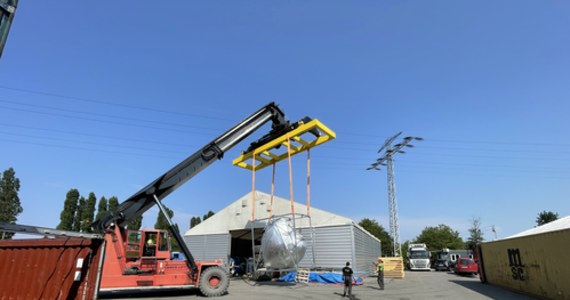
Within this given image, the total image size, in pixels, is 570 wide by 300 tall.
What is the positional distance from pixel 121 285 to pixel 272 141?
27.8ft

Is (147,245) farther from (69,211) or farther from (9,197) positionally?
(9,197)

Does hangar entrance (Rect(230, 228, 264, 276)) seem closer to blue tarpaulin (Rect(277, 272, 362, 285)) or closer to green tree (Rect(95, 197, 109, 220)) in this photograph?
blue tarpaulin (Rect(277, 272, 362, 285))

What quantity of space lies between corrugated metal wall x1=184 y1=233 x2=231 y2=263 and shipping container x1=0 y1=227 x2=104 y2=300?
17.5m

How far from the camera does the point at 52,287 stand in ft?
26.7

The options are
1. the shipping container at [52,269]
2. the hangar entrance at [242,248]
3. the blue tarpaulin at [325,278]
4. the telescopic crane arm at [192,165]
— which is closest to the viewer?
the shipping container at [52,269]

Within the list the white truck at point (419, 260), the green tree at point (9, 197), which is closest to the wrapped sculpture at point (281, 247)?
the white truck at point (419, 260)

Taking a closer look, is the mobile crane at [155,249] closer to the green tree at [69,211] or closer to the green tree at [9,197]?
the green tree at [69,211]

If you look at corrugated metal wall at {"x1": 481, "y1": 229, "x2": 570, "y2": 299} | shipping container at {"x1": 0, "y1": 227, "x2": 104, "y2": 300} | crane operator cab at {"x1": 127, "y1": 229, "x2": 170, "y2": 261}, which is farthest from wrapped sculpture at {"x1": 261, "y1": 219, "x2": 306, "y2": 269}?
corrugated metal wall at {"x1": 481, "y1": 229, "x2": 570, "y2": 299}

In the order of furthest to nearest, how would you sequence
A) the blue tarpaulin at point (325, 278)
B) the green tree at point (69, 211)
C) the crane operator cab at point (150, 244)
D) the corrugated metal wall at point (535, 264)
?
the green tree at point (69, 211), the blue tarpaulin at point (325, 278), the crane operator cab at point (150, 244), the corrugated metal wall at point (535, 264)

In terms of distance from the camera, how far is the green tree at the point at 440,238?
74562 millimetres

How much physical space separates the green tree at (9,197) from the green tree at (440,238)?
82414 millimetres

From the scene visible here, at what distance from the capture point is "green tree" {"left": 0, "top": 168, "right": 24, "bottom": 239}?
48.1 metres

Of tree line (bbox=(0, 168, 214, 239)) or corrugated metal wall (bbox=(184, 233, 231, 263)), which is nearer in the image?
corrugated metal wall (bbox=(184, 233, 231, 263))

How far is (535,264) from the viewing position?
1226cm
